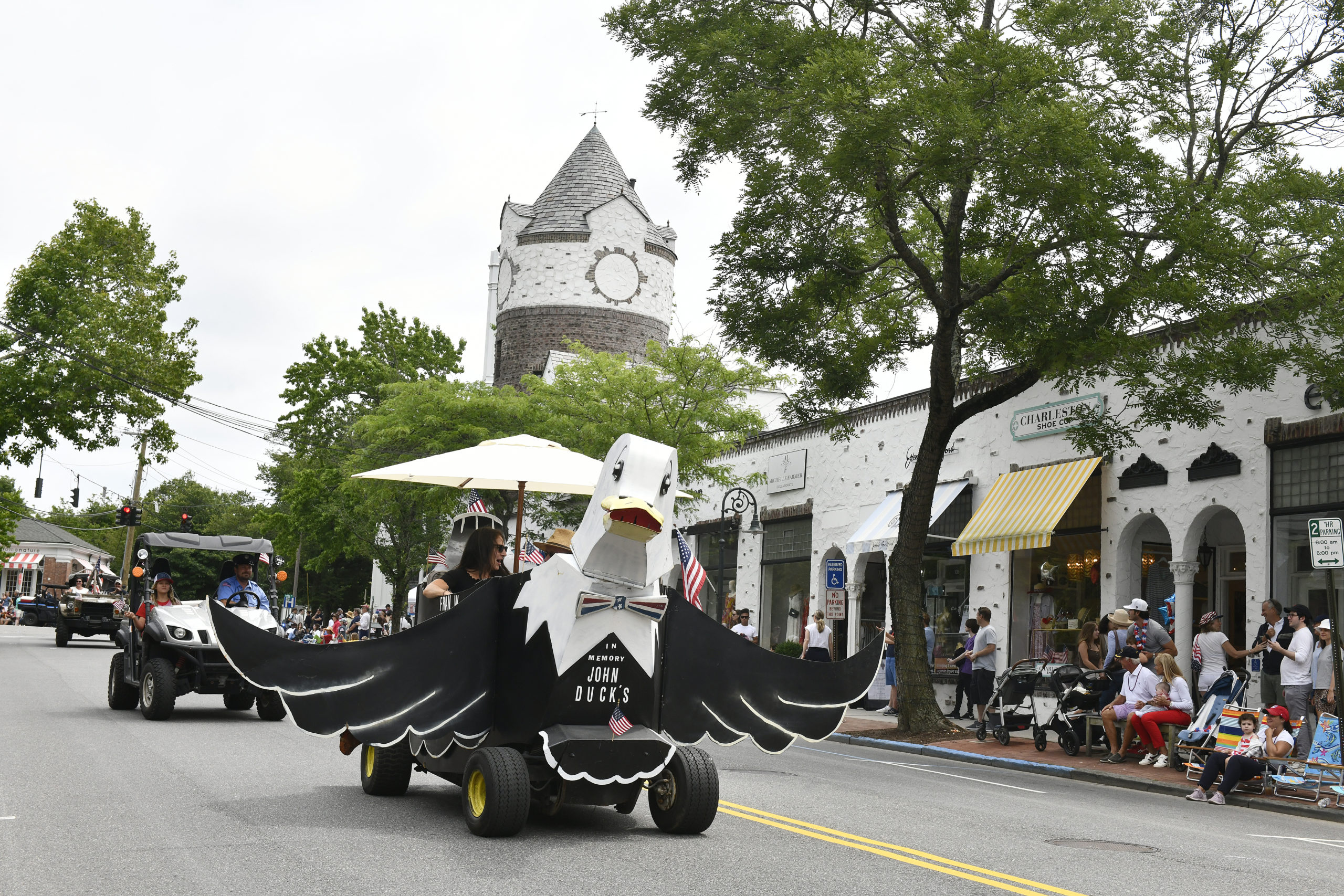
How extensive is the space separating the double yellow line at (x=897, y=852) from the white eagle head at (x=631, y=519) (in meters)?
2.31

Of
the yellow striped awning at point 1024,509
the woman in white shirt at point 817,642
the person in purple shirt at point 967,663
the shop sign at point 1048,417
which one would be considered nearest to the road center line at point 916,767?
the person in purple shirt at point 967,663

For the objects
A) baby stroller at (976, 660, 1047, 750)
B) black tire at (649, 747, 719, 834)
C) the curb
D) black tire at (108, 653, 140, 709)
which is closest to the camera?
black tire at (649, 747, 719, 834)

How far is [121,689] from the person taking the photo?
15.2 metres

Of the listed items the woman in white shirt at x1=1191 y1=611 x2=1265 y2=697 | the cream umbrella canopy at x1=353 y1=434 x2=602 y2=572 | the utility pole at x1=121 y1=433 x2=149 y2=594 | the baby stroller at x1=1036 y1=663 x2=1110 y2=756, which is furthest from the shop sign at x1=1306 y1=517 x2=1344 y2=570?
the utility pole at x1=121 y1=433 x2=149 y2=594

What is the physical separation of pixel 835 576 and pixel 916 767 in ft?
23.2

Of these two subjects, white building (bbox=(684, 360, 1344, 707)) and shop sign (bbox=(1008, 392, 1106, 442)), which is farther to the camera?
shop sign (bbox=(1008, 392, 1106, 442))

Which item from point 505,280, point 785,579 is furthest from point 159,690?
point 505,280

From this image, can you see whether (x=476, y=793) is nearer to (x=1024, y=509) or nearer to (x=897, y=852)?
(x=897, y=852)

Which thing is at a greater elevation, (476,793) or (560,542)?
(560,542)

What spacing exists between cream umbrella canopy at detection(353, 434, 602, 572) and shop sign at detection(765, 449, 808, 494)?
19736mm

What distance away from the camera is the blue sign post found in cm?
2162

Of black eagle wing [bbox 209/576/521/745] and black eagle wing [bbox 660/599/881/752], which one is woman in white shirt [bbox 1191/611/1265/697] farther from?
black eagle wing [bbox 209/576/521/745]

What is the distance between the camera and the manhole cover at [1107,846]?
28.3ft

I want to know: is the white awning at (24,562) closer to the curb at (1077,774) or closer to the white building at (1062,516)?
the white building at (1062,516)
